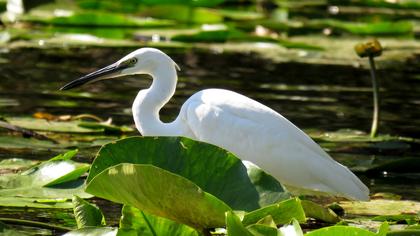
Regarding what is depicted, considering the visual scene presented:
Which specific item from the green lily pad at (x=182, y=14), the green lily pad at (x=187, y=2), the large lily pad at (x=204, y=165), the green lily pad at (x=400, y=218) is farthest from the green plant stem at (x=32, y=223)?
the green lily pad at (x=182, y=14)

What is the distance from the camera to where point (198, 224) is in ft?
11.5

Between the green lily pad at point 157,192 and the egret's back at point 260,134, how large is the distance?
1.61 m

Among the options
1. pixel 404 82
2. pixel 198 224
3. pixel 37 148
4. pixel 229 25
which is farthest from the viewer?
pixel 229 25

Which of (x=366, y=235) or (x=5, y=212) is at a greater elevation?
(x=366, y=235)

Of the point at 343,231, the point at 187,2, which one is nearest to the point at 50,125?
the point at 343,231

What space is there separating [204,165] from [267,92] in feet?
16.6

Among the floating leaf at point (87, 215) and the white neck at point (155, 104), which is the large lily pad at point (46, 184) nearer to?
the white neck at point (155, 104)

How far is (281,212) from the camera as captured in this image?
11.1 feet

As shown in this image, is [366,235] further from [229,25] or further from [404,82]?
[229,25]

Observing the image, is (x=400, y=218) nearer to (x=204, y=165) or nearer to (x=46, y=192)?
(x=204, y=165)

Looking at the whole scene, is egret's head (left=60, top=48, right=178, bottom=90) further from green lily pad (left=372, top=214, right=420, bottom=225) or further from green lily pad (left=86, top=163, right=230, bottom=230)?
green lily pad (left=86, top=163, right=230, bottom=230)

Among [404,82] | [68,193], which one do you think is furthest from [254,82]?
[68,193]

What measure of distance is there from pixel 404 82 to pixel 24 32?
3546mm

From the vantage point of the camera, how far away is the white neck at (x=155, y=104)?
5.15 meters
